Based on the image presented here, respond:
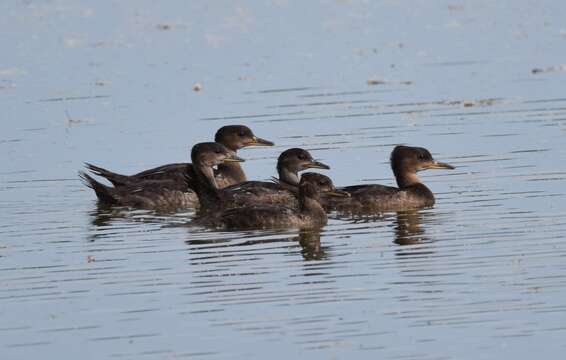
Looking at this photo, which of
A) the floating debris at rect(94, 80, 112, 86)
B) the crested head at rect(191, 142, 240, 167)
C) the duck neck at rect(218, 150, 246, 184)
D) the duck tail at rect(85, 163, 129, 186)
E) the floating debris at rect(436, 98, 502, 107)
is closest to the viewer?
the duck tail at rect(85, 163, 129, 186)

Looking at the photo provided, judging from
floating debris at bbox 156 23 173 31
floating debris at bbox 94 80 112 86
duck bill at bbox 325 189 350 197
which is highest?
floating debris at bbox 156 23 173 31

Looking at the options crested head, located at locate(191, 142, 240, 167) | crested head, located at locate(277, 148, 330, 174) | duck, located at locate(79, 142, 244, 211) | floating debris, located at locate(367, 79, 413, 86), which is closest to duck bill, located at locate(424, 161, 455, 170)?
crested head, located at locate(277, 148, 330, 174)

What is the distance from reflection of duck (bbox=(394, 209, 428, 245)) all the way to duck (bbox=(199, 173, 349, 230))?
0.92 meters

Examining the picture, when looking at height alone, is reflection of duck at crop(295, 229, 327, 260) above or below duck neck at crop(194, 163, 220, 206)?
below

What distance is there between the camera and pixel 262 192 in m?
18.4

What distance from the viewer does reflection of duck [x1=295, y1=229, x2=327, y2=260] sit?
14.6 meters

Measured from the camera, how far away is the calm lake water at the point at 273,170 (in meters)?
11.6

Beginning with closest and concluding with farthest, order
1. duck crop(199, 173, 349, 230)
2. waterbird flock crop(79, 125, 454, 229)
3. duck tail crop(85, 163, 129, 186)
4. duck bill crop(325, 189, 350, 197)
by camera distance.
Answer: duck crop(199, 173, 349, 230)
waterbird flock crop(79, 125, 454, 229)
duck bill crop(325, 189, 350, 197)
duck tail crop(85, 163, 129, 186)

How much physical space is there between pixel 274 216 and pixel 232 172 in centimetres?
425

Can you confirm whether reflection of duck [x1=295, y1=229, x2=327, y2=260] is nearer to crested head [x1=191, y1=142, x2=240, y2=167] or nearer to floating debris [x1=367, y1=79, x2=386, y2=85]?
crested head [x1=191, y1=142, x2=240, y2=167]

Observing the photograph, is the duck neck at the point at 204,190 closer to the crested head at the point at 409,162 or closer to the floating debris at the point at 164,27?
the crested head at the point at 409,162

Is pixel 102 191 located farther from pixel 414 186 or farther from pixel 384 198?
pixel 414 186

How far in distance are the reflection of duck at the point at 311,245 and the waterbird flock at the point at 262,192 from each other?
1.33 feet

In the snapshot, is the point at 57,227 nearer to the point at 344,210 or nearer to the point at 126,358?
the point at 344,210
